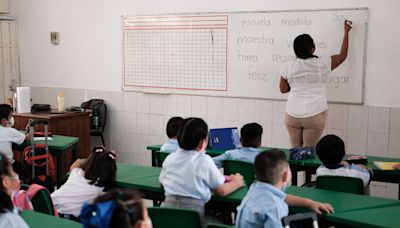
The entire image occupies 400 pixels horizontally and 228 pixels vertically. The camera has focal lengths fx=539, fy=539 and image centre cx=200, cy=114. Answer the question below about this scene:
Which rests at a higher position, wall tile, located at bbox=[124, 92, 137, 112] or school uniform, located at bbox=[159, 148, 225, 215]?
wall tile, located at bbox=[124, 92, 137, 112]

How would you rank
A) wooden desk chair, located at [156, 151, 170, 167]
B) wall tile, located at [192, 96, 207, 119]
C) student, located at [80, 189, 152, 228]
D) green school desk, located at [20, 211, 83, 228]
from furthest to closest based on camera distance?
wall tile, located at [192, 96, 207, 119] < wooden desk chair, located at [156, 151, 170, 167] < green school desk, located at [20, 211, 83, 228] < student, located at [80, 189, 152, 228]

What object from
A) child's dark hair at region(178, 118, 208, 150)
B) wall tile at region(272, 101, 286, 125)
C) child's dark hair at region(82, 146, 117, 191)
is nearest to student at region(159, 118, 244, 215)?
child's dark hair at region(178, 118, 208, 150)

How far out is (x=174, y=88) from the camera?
23.1 feet

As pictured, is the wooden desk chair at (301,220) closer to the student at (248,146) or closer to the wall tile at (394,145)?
the student at (248,146)

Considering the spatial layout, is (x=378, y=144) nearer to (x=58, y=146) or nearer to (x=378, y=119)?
(x=378, y=119)

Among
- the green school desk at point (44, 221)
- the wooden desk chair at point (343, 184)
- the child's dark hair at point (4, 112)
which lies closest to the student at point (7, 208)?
the green school desk at point (44, 221)

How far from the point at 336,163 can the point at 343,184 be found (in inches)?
12.5

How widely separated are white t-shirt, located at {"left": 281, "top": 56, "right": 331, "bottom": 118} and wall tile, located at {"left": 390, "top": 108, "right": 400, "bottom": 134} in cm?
69

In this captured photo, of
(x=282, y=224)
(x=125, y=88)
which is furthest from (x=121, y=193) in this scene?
(x=125, y=88)

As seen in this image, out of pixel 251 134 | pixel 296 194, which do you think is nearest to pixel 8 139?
pixel 251 134

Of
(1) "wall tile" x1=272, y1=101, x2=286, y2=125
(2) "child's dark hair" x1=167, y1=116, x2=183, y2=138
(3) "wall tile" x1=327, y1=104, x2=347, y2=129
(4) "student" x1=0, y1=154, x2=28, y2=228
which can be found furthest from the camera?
(1) "wall tile" x1=272, y1=101, x2=286, y2=125

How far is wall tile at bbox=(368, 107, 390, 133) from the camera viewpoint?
18.3 ft

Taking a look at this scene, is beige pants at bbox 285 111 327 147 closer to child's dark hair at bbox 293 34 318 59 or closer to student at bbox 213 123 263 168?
child's dark hair at bbox 293 34 318 59

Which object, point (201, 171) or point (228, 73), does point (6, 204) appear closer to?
point (201, 171)
